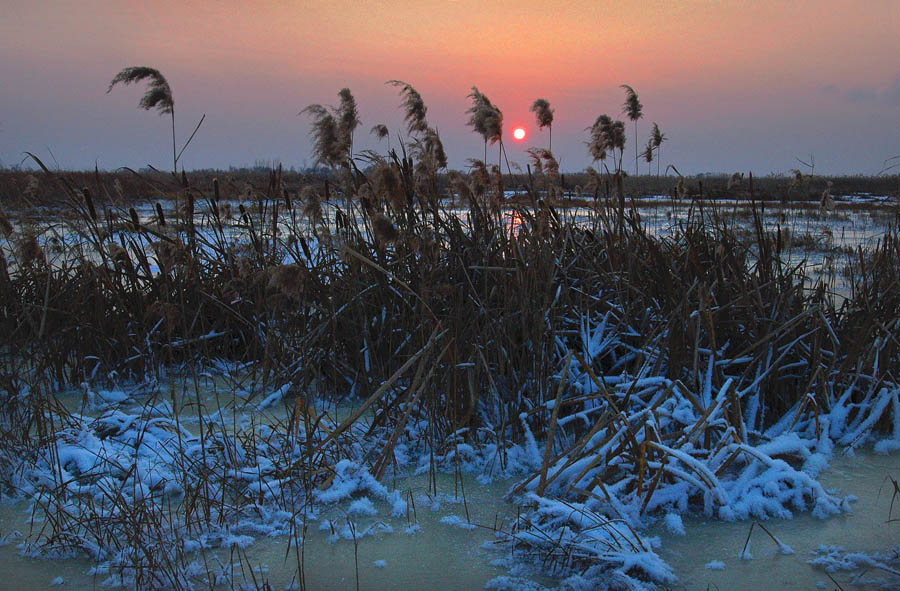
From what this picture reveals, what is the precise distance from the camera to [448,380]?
2934 millimetres

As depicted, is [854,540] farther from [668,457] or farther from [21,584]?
[21,584]

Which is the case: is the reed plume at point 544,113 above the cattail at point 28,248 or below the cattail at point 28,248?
above

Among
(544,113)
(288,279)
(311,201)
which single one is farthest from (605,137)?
(288,279)

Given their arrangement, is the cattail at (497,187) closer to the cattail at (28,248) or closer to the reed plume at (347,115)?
the reed plume at (347,115)

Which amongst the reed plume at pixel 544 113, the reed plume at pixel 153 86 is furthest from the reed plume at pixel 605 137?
the reed plume at pixel 153 86

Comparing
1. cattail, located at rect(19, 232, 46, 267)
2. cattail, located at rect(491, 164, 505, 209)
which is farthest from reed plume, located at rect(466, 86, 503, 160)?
cattail, located at rect(19, 232, 46, 267)

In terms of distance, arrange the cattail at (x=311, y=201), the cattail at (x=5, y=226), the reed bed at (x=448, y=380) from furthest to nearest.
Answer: the cattail at (x=5, y=226) < the cattail at (x=311, y=201) < the reed bed at (x=448, y=380)

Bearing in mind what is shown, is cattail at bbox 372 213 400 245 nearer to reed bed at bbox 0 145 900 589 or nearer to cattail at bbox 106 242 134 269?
reed bed at bbox 0 145 900 589

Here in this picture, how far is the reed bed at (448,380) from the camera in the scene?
7.94ft

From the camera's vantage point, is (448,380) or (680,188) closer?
(448,380)

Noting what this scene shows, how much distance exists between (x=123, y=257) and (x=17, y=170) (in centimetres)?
164

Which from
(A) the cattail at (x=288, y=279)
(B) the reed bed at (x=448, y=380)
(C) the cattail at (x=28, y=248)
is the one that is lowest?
(B) the reed bed at (x=448, y=380)

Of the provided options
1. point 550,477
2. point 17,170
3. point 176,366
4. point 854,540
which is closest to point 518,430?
point 550,477

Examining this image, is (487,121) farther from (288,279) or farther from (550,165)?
(288,279)
